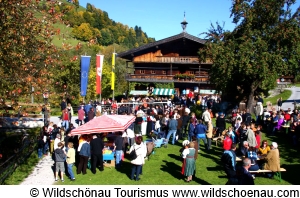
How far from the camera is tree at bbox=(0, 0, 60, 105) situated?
1085 centimetres

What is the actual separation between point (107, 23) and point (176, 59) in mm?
116563

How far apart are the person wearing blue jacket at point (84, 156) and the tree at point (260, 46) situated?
13940mm

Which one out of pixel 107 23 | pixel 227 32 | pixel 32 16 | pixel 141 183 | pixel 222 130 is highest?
pixel 107 23

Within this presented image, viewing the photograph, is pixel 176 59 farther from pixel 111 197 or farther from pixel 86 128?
pixel 111 197

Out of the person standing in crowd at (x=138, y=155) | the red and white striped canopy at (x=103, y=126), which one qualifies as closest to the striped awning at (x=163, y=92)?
the red and white striped canopy at (x=103, y=126)


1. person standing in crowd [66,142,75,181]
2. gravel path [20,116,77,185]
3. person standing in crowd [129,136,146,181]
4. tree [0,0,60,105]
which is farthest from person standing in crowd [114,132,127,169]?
tree [0,0,60,105]

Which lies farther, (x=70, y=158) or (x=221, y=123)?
(x=221, y=123)

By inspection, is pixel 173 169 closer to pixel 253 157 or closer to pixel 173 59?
pixel 253 157

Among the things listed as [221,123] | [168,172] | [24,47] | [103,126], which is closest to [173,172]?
[168,172]

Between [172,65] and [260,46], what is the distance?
1981 cm

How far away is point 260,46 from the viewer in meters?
23.2

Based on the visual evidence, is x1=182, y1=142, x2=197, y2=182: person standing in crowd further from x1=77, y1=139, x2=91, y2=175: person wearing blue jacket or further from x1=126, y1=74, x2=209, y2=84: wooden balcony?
x1=126, y1=74, x2=209, y2=84: wooden balcony

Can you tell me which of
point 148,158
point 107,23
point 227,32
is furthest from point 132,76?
point 107,23

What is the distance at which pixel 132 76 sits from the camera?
41.9 metres
